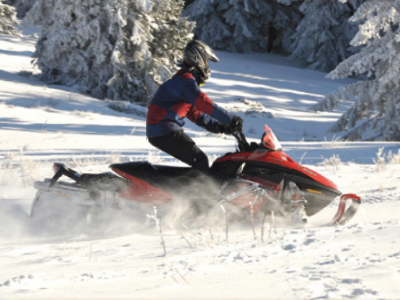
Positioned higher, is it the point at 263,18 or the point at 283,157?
the point at 263,18

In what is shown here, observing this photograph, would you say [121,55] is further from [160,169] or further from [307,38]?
[307,38]

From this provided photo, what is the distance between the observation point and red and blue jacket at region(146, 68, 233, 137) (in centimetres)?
509

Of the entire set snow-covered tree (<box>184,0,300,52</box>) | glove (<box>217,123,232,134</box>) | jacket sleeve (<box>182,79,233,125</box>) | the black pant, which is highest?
snow-covered tree (<box>184,0,300,52</box>)

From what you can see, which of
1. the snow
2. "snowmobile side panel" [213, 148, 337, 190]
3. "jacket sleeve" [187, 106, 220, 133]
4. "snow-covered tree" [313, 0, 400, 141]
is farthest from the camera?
"snow-covered tree" [313, 0, 400, 141]

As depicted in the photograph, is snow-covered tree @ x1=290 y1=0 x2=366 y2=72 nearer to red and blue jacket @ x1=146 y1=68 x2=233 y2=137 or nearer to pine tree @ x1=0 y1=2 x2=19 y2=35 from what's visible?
pine tree @ x1=0 y1=2 x2=19 y2=35

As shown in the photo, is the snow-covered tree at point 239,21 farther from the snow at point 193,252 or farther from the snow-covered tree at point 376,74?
the snow at point 193,252

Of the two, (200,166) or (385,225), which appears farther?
(200,166)

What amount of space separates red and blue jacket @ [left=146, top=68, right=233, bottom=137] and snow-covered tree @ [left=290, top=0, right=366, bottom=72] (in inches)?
1310

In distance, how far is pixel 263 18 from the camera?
39.4m

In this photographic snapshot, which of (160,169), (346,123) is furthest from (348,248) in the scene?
(346,123)

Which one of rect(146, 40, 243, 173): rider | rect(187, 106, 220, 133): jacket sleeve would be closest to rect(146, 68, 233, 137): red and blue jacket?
rect(146, 40, 243, 173): rider

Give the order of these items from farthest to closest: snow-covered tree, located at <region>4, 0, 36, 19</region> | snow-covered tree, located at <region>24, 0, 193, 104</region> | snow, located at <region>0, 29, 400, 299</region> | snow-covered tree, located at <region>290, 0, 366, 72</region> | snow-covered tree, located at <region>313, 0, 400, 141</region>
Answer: snow-covered tree, located at <region>4, 0, 36, 19</region>, snow-covered tree, located at <region>290, 0, 366, 72</region>, snow-covered tree, located at <region>24, 0, 193, 104</region>, snow-covered tree, located at <region>313, 0, 400, 141</region>, snow, located at <region>0, 29, 400, 299</region>

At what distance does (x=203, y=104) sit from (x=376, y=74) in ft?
43.9

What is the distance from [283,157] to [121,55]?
53.4 ft
